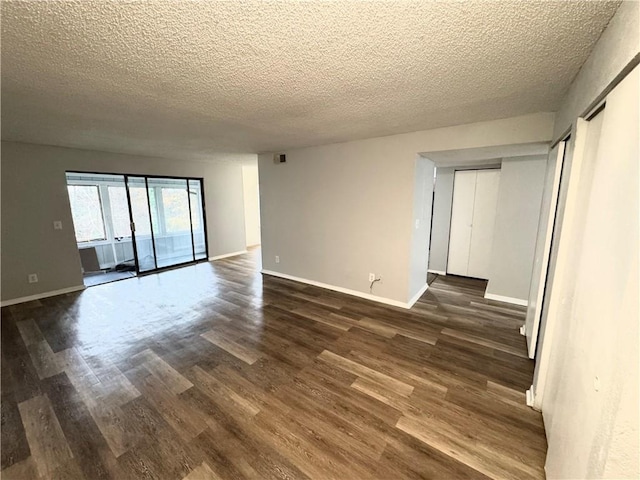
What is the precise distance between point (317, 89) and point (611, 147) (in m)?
1.74

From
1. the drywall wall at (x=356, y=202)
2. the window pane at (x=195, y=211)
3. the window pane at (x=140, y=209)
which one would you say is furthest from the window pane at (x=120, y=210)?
the drywall wall at (x=356, y=202)

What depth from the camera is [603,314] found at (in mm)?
950

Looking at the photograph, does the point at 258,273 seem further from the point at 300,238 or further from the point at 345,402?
the point at 345,402

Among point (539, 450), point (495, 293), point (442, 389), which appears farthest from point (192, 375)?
point (495, 293)

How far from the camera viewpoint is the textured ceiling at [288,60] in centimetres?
115

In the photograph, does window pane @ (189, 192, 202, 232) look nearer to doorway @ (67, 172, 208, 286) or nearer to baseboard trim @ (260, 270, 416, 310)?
doorway @ (67, 172, 208, 286)

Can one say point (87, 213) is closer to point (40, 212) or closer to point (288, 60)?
point (40, 212)

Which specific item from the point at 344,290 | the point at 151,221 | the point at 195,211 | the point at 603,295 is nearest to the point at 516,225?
the point at 344,290

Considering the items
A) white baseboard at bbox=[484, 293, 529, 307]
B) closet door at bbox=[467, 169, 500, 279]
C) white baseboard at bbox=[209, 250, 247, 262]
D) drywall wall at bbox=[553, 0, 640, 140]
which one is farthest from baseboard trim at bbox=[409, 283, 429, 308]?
white baseboard at bbox=[209, 250, 247, 262]

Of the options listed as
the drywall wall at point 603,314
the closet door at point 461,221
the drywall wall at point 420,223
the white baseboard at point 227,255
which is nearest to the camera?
the drywall wall at point 603,314

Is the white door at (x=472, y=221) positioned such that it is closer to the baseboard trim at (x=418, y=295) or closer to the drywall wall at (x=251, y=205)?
the baseboard trim at (x=418, y=295)

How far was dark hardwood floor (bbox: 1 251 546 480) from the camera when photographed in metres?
1.51

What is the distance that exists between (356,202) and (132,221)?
15.2 ft

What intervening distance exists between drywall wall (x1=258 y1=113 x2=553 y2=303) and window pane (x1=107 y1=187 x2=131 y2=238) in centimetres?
287
